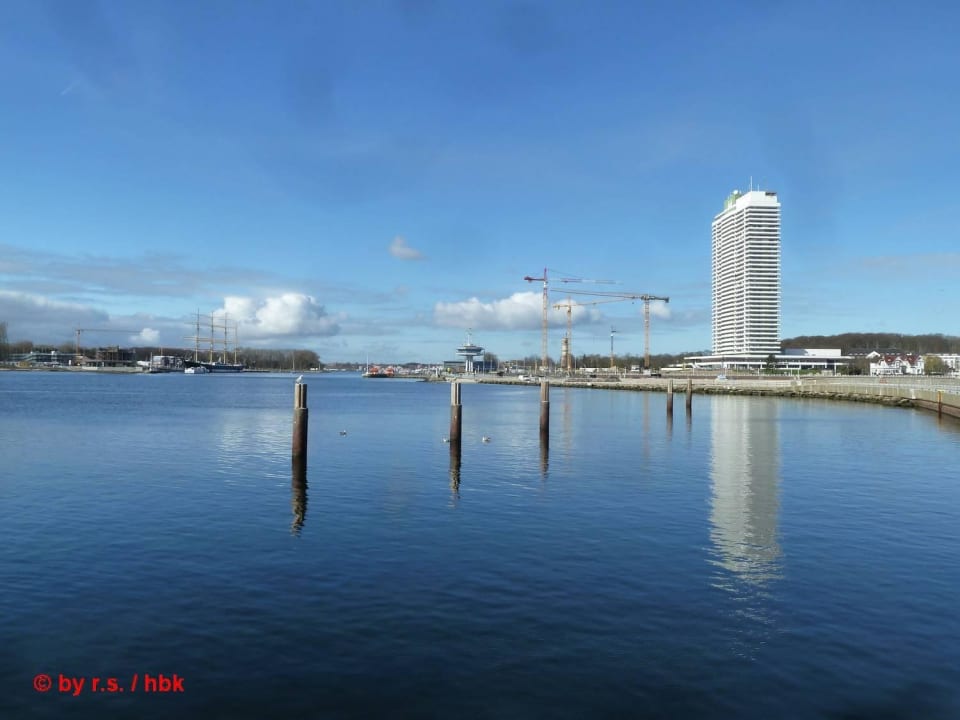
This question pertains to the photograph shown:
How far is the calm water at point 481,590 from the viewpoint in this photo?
10789mm

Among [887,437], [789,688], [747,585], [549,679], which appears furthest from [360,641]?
Answer: [887,437]

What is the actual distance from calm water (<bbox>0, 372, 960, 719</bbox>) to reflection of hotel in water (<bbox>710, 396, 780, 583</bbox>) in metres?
0.18

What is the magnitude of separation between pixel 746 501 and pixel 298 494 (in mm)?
17188

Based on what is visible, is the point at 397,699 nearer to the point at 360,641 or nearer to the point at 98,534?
the point at 360,641

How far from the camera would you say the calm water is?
10.8 m

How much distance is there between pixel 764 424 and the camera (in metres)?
61.8

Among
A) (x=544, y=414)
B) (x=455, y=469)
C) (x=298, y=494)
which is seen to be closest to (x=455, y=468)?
(x=455, y=469)

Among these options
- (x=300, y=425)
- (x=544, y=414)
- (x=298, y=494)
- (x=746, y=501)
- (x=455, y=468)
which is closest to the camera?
(x=746, y=501)

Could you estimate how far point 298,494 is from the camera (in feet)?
89.5

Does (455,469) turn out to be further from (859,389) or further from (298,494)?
(859,389)

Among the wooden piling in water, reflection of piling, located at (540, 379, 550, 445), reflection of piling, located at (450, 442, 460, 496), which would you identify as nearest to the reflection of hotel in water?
reflection of piling, located at (540, 379, 550, 445)

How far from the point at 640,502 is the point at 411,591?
13.1 meters

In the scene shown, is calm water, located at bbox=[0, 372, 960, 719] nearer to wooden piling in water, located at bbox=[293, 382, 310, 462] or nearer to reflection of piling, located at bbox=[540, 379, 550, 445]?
wooden piling in water, located at bbox=[293, 382, 310, 462]

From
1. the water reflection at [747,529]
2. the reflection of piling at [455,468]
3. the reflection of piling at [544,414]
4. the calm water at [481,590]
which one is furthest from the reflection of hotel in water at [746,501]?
the reflection of piling at [455,468]
